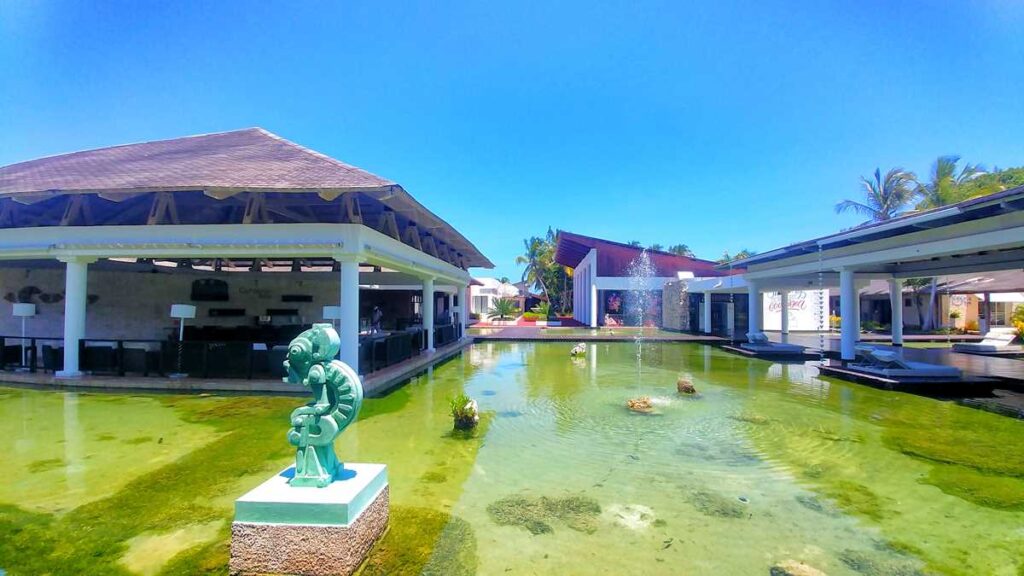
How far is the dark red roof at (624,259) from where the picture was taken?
30.9m

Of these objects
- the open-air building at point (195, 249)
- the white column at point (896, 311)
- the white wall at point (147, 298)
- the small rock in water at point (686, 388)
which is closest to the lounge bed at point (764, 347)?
the white column at point (896, 311)

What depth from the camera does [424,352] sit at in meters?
15.6

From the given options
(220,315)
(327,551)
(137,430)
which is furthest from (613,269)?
(327,551)

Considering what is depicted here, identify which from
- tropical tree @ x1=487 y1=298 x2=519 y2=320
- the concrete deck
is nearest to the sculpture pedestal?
the concrete deck

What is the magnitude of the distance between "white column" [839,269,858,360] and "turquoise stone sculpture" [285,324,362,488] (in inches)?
610

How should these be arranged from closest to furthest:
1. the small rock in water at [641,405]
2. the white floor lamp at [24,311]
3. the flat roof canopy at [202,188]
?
the small rock in water at [641,405]
the flat roof canopy at [202,188]
the white floor lamp at [24,311]

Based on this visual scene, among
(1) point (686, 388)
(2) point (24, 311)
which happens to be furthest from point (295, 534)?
(2) point (24, 311)

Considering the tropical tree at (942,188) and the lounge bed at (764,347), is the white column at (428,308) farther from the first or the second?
the tropical tree at (942,188)

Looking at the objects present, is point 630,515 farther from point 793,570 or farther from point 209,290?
point 209,290

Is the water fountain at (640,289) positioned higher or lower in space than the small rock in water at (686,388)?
higher

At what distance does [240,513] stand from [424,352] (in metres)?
12.7

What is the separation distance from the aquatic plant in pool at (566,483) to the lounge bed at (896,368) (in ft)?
8.51

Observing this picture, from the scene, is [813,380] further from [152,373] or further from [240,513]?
[152,373]

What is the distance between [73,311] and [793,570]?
1335 centimetres
